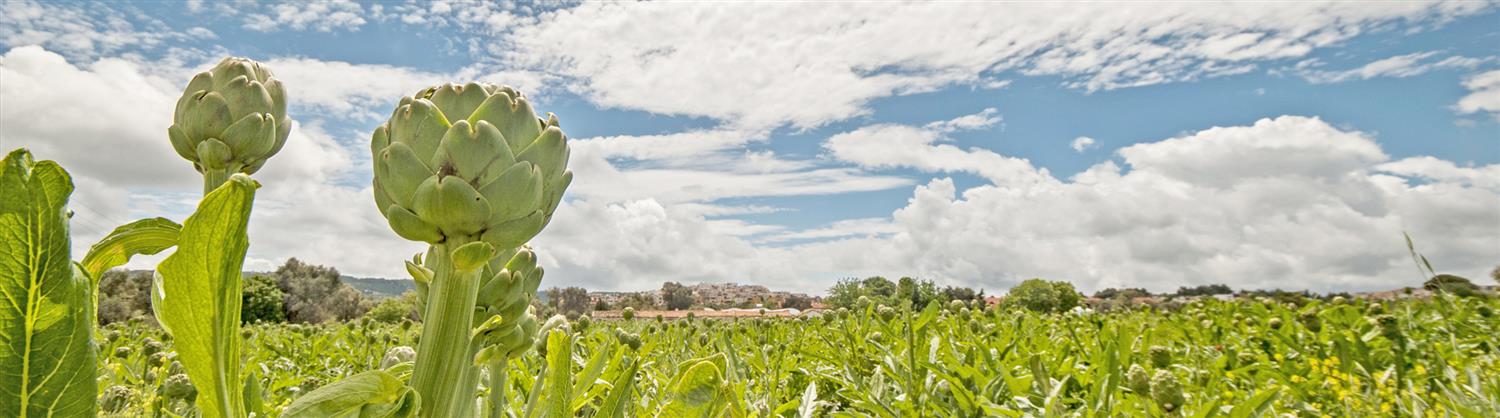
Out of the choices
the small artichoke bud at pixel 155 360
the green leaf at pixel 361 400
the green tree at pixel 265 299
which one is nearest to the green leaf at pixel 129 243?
the green leaf at pixel 361 400

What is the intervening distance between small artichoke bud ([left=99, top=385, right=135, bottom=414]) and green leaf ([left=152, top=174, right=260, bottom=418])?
83.2 inches

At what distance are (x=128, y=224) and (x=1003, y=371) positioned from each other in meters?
1.74

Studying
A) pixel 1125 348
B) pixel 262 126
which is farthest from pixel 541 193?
pixel 1125 348

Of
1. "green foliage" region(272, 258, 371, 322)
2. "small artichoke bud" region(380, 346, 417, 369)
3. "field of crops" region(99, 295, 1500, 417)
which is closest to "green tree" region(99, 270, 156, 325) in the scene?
"green foliage" region(272, 258, 371, 322)

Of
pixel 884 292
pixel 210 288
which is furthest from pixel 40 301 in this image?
pixel 884 292

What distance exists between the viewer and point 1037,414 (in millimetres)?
1714

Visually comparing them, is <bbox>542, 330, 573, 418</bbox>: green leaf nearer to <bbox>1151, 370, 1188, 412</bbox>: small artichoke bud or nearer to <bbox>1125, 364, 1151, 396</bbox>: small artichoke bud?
<bbox>1151, 370, 1188, 412</bbox>: small artichoke bud

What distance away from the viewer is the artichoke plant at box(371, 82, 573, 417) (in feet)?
1.78

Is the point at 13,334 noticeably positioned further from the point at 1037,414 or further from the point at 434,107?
the point at 1037,414

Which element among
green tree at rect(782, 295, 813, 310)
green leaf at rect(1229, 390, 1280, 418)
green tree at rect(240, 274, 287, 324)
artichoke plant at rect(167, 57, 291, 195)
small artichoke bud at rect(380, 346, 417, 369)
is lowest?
green leaf at rect(1229, 390, 1280, 418)

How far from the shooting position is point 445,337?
0.56 meters

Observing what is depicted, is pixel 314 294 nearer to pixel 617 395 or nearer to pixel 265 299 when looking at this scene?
pixel 265 299

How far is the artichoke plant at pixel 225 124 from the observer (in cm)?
82

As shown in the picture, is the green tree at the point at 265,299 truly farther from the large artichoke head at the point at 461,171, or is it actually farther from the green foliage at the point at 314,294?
the large artichoke head at the point at 461,171
